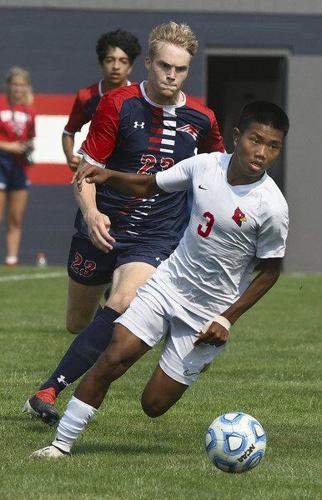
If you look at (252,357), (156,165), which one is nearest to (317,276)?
(252,357)

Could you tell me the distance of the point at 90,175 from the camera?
6.87m

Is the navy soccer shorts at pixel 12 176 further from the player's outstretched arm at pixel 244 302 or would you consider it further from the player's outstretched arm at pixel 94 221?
the player's outstretched arm at pixel 244 302

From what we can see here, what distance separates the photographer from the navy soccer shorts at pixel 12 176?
19.9 m

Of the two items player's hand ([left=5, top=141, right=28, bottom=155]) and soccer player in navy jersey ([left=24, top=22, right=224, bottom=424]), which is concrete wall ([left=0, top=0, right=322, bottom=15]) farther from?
soccer player in navy jersey ([left=24, top=22, right=224, bottom=424])

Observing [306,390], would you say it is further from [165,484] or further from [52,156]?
[52,156]

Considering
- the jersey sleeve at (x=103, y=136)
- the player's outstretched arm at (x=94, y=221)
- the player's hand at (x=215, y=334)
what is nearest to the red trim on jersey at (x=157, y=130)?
the jersey sleeve at (x=103, y=136)

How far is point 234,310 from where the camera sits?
6715 mm

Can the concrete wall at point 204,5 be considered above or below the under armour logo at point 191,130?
below

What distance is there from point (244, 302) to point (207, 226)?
418 mm

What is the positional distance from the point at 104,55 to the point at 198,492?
5.09 metres

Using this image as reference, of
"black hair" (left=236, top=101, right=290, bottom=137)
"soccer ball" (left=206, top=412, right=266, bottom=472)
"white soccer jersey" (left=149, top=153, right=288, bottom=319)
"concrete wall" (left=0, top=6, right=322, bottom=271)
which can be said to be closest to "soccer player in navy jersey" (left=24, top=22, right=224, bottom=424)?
"white soccer jersey" (left=149, top=153, right=288, bottom=319)

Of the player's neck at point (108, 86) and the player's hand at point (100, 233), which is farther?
the player's neck at point (108, 86)

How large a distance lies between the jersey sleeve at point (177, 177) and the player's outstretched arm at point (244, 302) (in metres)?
0.58

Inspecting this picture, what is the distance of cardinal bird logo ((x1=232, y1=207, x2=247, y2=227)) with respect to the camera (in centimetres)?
672
